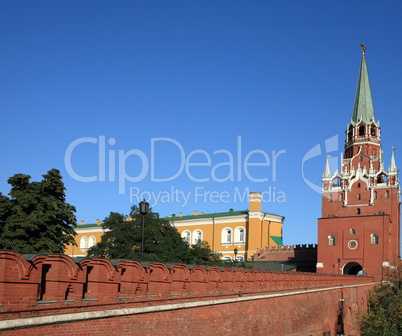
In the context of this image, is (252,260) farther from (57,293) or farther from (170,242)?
(57,293)

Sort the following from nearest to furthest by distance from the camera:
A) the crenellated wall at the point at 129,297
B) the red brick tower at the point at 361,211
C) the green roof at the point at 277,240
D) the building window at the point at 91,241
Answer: the crenellated wall at the point at 129,297 → the red brick tower at the point at 361,211 → the green roof at the point at 277,240 → the building window at the point at 91,241

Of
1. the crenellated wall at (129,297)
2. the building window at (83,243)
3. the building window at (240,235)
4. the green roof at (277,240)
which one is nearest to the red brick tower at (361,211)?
the green roof at (277,240)

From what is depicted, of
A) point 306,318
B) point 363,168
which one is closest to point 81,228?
point 363,168

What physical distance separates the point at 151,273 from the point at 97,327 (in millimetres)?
2373

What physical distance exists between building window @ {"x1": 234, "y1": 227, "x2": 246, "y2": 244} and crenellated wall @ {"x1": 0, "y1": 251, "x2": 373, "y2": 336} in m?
38.8

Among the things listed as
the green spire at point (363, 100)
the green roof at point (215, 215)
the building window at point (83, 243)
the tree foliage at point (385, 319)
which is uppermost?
the green spire at point (363, 100)

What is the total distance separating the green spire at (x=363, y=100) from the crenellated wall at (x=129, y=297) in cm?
3781

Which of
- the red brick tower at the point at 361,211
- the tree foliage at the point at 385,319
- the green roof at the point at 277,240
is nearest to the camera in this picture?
the tree foliage at the point at 385,319

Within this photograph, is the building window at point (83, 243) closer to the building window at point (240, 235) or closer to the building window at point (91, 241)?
the building window at point (91, 241)

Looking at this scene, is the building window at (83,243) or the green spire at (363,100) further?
the building window at (83,243)

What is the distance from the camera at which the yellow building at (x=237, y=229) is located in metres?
58.6

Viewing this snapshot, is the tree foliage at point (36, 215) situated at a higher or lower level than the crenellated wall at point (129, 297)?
higher

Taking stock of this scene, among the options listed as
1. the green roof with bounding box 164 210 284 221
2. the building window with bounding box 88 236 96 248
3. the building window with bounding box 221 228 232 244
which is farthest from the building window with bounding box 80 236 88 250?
the building window with bounding box 221 228 232 244

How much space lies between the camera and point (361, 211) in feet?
167
